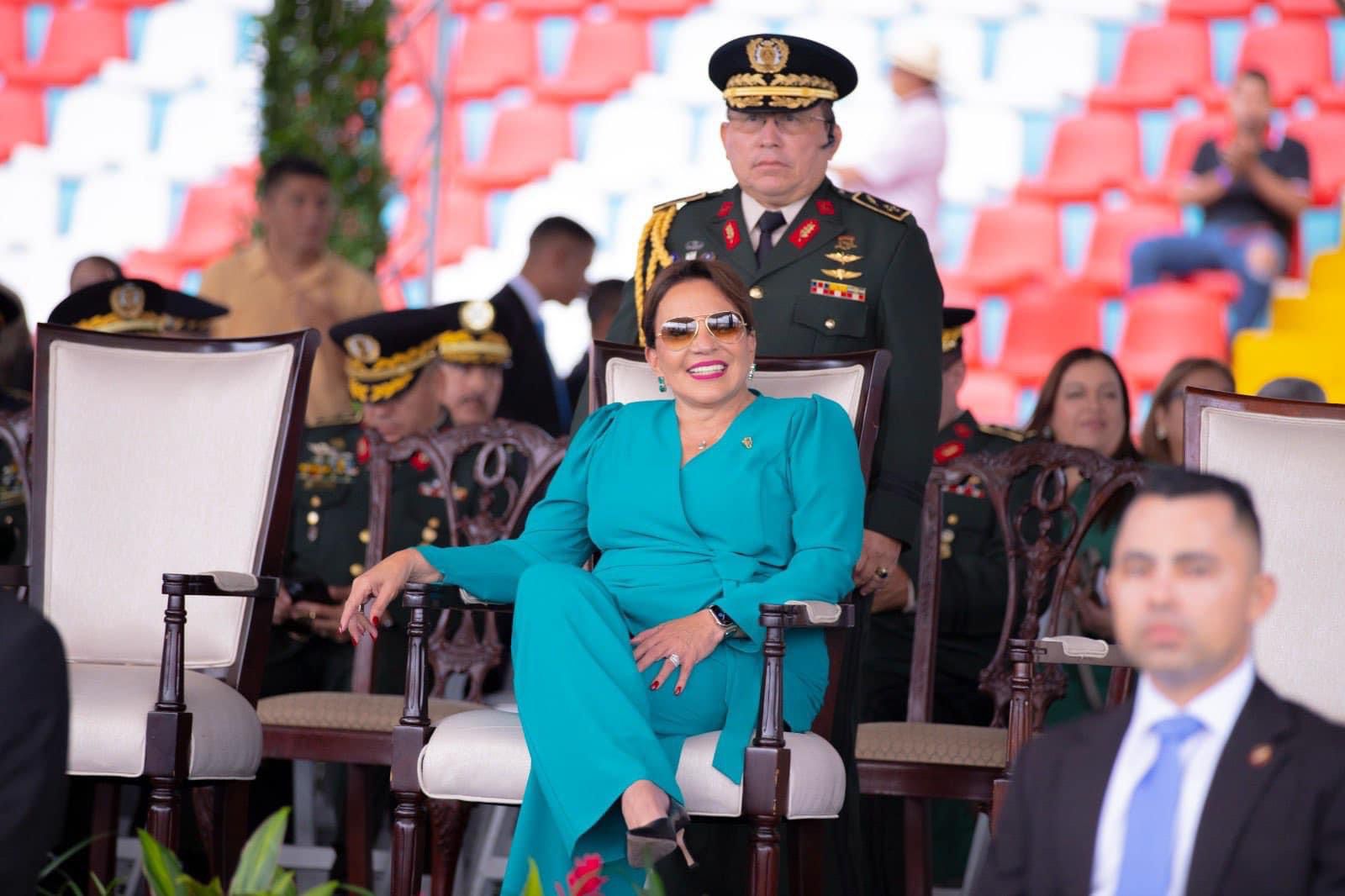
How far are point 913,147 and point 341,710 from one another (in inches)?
138

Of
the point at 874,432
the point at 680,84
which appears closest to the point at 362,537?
the point at 874,432

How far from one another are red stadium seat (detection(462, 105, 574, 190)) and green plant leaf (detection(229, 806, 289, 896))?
685cm

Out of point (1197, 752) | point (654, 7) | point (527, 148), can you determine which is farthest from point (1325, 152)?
point (1197, 752)

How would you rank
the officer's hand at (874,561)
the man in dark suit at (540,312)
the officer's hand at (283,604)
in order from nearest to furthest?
the officer's hand at (874,561)
the officer's hand at (283,604)
the man in dark suit at (540,312)

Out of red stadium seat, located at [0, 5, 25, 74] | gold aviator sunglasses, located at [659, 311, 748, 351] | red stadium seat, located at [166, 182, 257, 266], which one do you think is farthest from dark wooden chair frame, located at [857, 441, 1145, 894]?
red stadium seat, located at [0, 5, 25, 74]

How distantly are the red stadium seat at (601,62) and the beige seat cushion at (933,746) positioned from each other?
19.2ft

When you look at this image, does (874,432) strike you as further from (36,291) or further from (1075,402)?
(36,291)

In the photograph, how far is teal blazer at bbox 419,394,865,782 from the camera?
9.77ft

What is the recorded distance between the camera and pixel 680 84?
882 cm

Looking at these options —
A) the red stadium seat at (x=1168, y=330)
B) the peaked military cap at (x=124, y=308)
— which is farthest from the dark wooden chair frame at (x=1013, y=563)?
the red stadium seat at (x=1168, y=330)

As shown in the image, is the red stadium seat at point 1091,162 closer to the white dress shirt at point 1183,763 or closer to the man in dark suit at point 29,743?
the white dress shirt at point 1183,763

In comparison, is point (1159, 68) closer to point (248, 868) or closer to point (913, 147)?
point (913, 147)

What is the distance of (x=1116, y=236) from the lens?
326 inches

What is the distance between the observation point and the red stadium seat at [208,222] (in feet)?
28.2
